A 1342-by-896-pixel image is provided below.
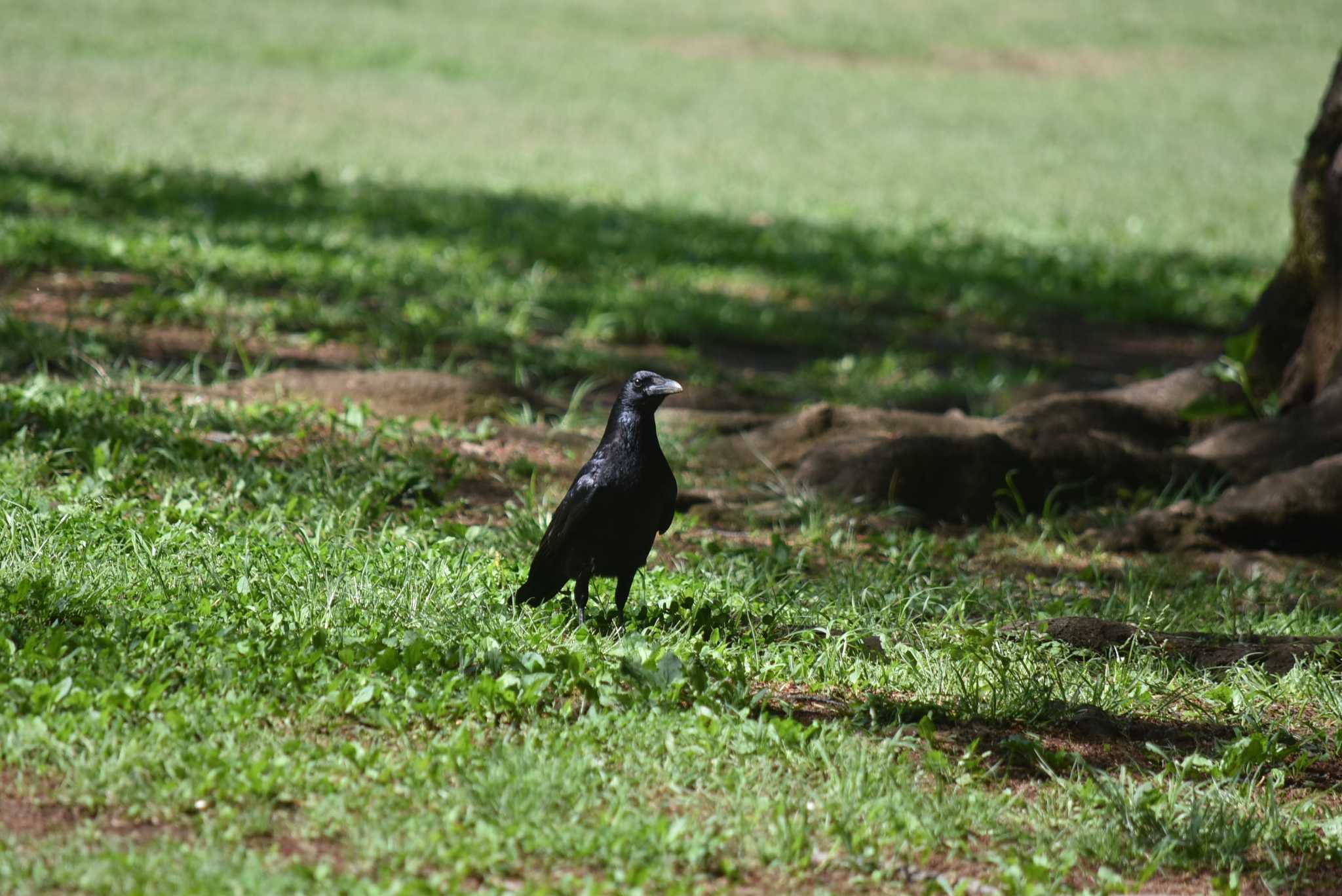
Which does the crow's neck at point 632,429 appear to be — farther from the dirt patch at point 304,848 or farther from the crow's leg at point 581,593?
the dirt patch at point 304,848

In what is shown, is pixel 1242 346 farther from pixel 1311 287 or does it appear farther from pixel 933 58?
pixel 933 58

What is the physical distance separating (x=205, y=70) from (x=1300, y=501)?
1812 centimetres

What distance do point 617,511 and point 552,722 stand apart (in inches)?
29.3

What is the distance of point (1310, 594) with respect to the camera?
5391 mm

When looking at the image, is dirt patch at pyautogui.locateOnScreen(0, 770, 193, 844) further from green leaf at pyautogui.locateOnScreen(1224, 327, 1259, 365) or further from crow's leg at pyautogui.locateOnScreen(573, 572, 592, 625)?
green leaf at pyautogui.locateOnScreen(1224, 327, 1259, 365)

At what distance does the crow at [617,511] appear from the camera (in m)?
4.08

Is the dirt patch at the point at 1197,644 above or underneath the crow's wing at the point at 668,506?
underneath

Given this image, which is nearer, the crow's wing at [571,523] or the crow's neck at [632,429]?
the crow's wing at [571,523]

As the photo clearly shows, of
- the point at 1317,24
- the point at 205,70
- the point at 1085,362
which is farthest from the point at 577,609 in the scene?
the point at 1317,24

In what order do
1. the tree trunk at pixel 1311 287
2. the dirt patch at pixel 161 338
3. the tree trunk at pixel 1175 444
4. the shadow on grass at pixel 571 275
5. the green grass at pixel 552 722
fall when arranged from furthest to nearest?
1. the shadow on grass at pixel 571 275
2. the dirt patch at pixel 161 338
3. the tree trunk at pixel 1311 287
4. the tree trunk at pixel 1175 444
5. the green grass at pixel 552 722

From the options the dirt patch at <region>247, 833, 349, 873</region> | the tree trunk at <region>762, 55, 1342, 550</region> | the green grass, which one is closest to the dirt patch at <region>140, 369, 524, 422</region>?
the tree trunk at <region>762, 55, 1342, 550</region>

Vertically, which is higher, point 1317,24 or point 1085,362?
point 1317,24

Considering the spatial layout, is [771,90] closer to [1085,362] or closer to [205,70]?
[205,70]

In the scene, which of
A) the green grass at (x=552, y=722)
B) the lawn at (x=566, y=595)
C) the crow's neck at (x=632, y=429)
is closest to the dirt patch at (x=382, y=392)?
the lawn at (x=566, y=595)
